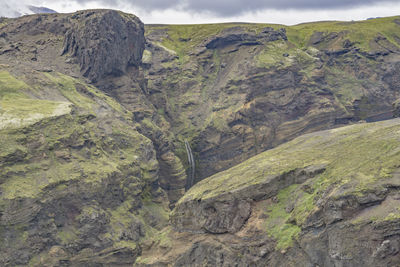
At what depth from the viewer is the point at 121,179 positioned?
54781 millimetres

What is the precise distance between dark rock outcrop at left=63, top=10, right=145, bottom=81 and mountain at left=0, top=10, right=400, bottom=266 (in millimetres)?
302

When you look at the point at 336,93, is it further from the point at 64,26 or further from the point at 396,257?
the point at 396,257

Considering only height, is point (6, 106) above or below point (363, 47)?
below

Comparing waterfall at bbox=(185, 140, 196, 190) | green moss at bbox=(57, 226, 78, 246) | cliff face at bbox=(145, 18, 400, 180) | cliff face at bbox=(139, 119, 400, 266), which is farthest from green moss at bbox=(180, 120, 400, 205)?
waterfall at bbox=(185, 140, 196, 190)

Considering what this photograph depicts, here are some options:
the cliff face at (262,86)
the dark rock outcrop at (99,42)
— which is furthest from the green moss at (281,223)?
the cliff face at (262,86)

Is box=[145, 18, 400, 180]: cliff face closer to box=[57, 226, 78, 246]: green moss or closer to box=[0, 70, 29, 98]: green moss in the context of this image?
box=[0, 70, 29, 98]: green moss

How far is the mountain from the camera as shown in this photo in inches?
1009

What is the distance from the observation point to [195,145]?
92500 mm

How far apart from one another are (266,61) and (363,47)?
40695 mm

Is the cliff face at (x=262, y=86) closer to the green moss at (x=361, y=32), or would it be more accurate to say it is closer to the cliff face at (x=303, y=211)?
the green moss at (x=361, y=32)

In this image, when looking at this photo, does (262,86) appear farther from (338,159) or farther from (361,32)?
(338,159)

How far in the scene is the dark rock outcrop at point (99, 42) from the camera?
7762 cm

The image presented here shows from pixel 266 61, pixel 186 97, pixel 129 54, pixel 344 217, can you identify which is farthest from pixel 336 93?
pixel 344 217

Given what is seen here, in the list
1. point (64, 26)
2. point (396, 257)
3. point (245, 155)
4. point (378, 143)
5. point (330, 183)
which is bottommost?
point (245, 155)
